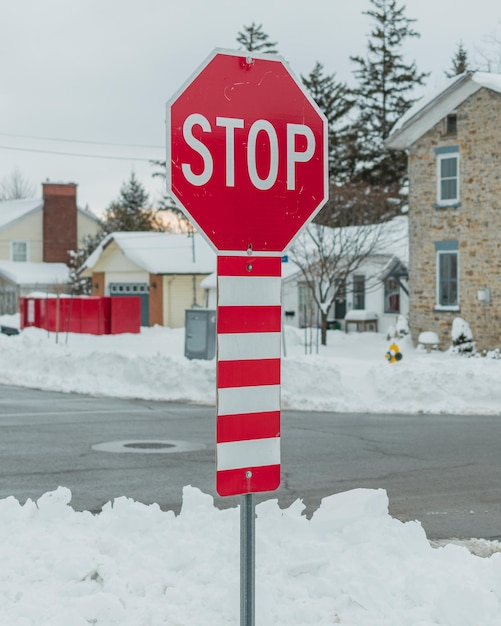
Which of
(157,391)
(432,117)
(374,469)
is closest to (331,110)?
(432,117)

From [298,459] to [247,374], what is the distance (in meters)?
7.67

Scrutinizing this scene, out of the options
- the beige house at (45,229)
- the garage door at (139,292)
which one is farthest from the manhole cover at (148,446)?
the beige house at (45,229)

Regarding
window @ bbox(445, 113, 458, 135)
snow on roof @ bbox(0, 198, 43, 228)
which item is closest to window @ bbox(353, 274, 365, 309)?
window @ bbox(445, 113, 458, 135)

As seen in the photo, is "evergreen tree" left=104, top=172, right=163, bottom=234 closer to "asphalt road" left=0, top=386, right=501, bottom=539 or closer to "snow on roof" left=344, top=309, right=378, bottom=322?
"snow on roof" left=344, top=309, right=378, bottom=322

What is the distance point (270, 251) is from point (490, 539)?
4566 mm

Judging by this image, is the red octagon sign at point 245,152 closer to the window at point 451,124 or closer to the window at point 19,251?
the window at point 451,124

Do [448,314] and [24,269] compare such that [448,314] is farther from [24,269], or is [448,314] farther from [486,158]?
[24,269]

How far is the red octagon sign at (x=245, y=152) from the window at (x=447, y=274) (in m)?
24.3

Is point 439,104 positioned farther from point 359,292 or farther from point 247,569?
point 247,569

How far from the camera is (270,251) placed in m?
3.84

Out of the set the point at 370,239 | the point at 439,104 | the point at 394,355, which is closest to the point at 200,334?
the point at 394,355

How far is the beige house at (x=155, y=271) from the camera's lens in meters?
43.4

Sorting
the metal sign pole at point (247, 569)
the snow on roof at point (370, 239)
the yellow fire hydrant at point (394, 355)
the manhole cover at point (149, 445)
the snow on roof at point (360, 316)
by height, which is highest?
the snow on roof at point (370, 239)

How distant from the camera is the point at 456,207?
27375 mm
